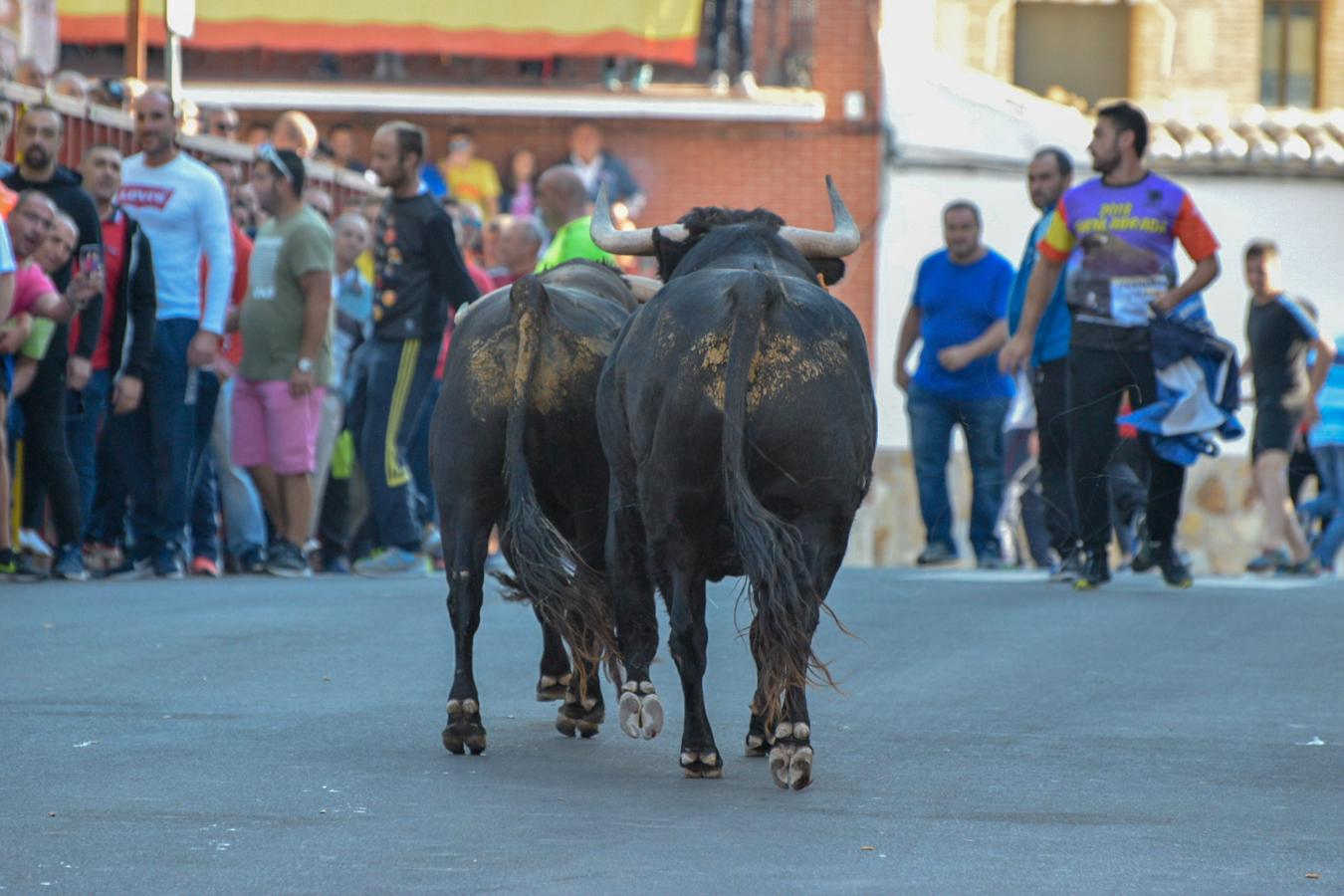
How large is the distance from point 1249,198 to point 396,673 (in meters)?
21.0

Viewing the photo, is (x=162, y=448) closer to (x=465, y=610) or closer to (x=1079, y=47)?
(x=465, y=610)

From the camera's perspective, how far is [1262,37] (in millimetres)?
33625

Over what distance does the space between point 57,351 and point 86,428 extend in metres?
0.45

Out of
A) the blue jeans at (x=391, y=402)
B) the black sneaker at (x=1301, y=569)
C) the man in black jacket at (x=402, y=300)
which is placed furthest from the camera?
the black sneaker at (x=1301, y=569)

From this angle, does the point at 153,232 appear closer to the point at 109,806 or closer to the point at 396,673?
the point at 396,673

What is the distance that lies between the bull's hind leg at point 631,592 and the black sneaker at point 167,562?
20.1 feet

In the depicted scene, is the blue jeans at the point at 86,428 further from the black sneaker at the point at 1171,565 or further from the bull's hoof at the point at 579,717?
the bull's hoof at the point at 579,717

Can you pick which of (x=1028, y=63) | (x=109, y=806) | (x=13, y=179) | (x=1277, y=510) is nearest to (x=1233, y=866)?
(x=109, y=806)

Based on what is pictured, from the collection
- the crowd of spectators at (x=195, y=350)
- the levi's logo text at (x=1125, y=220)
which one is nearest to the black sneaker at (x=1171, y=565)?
the levi's logo text at (x=1125, y=220)

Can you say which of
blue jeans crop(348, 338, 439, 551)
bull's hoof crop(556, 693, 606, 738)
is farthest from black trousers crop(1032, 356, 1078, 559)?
bull's hoof crop(556, 693, 606, 738)

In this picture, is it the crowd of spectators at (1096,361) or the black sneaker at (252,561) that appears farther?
the black sneaker at (252,561)

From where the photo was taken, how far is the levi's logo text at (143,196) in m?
12.5

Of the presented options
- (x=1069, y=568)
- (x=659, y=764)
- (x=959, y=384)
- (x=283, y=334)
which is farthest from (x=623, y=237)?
(x=959, y=384)

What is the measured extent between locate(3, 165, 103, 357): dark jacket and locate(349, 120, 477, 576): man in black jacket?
137cm
